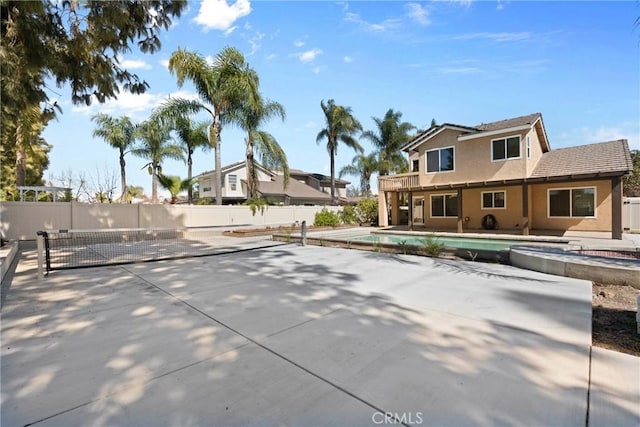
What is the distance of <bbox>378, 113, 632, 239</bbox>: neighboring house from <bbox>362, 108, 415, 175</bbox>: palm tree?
36.7 feet

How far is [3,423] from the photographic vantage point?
2.29 metres

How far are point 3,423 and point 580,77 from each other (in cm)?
1571

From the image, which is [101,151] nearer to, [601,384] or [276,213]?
[276,213]

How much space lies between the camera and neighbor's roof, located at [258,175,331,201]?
33.5 m

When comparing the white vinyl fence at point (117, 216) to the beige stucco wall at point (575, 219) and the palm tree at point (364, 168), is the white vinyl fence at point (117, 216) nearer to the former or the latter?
the palm tree at point (364, 168)

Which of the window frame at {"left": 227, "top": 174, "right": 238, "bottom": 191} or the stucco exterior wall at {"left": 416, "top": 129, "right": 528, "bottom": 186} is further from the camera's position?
the window frame at {"left": 227, "top": 174, "right": 238, "bottom": 191}

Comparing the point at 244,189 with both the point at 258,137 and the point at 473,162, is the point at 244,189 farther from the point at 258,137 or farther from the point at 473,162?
the point at 473,162

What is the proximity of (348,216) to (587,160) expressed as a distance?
605 inches

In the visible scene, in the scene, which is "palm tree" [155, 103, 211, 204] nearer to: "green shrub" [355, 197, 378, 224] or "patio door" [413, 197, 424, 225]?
"green shrub" [355, 197, 378, 224]

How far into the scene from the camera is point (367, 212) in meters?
25.7

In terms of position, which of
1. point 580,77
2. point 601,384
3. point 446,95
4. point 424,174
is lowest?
point 601,384

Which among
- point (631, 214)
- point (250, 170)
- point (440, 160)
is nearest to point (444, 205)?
point (440, 160)

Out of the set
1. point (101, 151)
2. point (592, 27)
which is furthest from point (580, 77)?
point (101, 151)

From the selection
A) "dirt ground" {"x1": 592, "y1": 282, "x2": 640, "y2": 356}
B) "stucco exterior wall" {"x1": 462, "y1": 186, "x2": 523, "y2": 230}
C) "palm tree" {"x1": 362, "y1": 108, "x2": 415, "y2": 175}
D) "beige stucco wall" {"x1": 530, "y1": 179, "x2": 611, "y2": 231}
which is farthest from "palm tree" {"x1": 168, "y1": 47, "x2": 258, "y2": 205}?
"dirt ground" {"x1": 592, "y1": 282, "x2": 640, "y2": 356}
